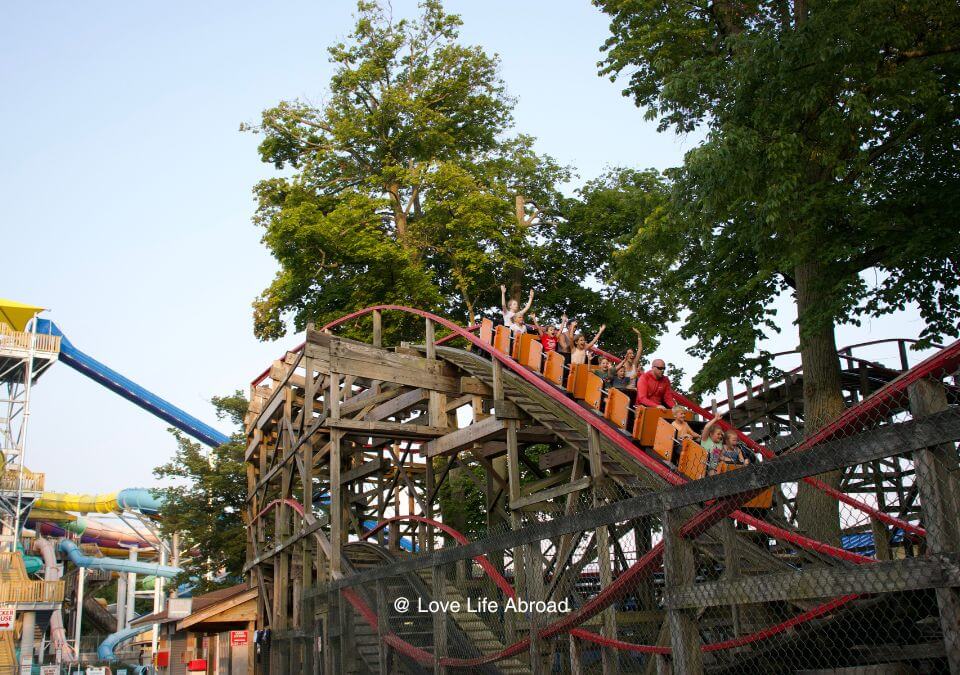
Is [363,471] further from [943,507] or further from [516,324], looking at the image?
[943,507]

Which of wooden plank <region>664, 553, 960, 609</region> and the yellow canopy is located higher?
the yellow canopy

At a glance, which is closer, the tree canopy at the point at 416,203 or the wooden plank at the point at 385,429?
the wooden plank at the point at 385,429

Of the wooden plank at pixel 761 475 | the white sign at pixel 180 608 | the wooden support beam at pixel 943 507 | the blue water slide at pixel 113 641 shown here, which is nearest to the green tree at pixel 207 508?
the white sign at pixel 180 608

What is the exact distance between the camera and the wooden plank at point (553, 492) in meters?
12.5

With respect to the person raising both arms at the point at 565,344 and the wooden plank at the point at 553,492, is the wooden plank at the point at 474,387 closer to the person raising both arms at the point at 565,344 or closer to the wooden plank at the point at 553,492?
the person raising both arms at the point at 565,344

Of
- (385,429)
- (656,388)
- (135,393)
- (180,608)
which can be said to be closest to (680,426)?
(656,388)

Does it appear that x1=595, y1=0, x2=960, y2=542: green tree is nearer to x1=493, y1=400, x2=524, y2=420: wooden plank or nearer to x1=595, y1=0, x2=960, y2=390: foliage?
x1=595, y1=0, x2=960, y2=390: foliage

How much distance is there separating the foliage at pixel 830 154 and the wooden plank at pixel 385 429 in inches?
234

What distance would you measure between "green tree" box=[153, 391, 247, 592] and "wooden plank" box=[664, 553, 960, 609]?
79.4 feet

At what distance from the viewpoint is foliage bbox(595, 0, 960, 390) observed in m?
14.4

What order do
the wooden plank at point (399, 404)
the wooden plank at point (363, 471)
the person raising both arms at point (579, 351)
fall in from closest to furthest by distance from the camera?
the person raising both arms at point (579, 351), the wooden plank at point (399, 404), the wooden plank at point (363, 471)

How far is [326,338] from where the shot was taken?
15.2m

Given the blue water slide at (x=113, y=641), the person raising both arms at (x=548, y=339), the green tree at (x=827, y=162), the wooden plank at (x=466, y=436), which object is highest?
the green tree at (x=827, y=162)

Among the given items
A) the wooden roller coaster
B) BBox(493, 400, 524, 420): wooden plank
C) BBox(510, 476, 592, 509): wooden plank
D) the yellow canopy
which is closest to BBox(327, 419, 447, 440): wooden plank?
the wooden roller coaster
